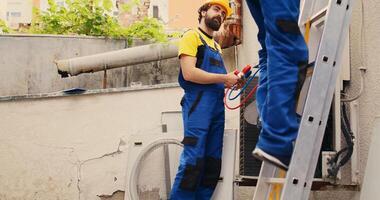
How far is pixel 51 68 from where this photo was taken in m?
5.62

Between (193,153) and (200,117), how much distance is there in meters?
0.23

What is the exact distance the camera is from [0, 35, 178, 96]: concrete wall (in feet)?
17.9

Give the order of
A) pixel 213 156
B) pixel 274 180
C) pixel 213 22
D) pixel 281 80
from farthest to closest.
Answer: pixel 213 22 → pixel 213 156 → pixel 274 180 → pixel 281 80

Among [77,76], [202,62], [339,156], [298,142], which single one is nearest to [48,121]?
[77,76]

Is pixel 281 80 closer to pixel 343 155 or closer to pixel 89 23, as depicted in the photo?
pixel 343 155

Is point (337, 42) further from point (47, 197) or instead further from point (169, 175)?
point (47, 197)

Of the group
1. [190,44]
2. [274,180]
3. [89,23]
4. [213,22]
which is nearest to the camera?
[274,180]

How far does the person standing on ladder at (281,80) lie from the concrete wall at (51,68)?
3861 mm

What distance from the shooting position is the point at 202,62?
11.1 feet

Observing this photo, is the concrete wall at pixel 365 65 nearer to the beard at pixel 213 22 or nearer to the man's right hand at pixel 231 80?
the man's right hand at pixel 231 80

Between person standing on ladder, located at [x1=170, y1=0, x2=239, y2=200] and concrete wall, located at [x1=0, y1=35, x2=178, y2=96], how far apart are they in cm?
239

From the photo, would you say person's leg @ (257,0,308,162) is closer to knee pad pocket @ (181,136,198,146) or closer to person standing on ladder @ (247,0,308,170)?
person standing on ladder @ (247,0,308,170)

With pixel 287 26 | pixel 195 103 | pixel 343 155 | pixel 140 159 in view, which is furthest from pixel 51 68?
pixel 287 26

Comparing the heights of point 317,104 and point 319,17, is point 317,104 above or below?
below
